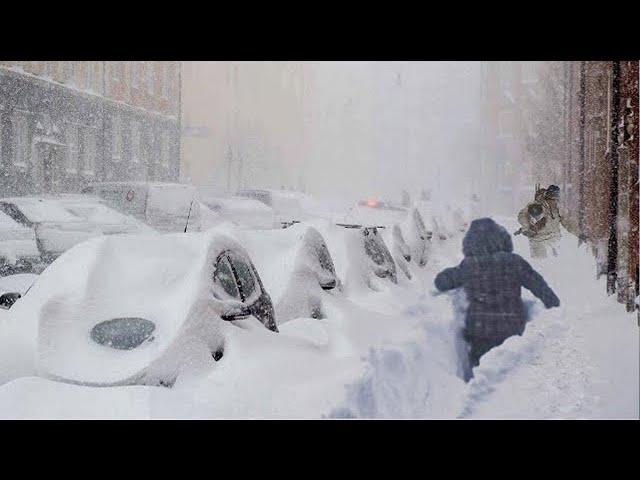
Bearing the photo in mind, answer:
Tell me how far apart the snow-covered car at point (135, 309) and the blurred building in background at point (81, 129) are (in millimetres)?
12125

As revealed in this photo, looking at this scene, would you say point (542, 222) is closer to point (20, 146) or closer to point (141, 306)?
point (141, 306)

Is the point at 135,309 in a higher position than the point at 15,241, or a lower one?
lower

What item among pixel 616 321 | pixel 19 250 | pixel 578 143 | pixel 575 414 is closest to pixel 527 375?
pixel 575 414

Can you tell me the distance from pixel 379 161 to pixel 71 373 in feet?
50.5

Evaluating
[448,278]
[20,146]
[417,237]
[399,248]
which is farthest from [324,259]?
[20,146]

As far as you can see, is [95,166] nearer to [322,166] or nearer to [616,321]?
[322,166]

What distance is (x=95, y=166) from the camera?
2019 cm

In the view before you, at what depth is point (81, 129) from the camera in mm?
20797

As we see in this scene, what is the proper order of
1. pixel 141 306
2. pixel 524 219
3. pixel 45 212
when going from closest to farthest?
pixel 141 306 → pixel 524 219 → pixel 45 212

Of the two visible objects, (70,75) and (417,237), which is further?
(70,75)

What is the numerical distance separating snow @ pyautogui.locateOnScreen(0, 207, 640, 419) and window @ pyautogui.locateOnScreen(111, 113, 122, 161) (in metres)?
15.5

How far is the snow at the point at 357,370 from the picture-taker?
4.22m

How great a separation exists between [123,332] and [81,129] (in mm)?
17620

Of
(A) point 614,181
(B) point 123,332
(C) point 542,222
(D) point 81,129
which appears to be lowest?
(B) point 123,332
